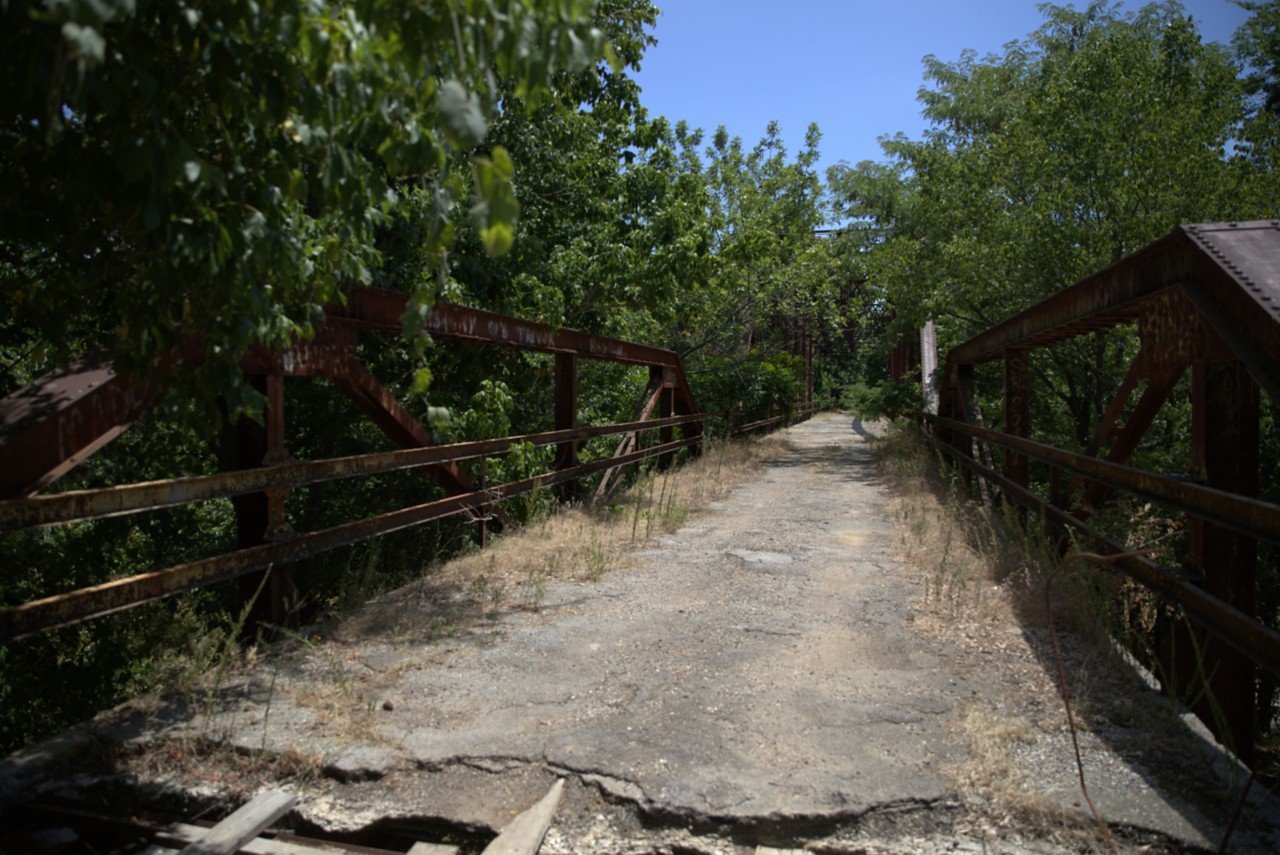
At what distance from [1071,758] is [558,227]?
29.3 feet

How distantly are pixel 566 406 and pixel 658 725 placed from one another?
205 inches

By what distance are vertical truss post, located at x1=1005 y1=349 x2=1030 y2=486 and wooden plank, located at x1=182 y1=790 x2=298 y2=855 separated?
6.15 metres

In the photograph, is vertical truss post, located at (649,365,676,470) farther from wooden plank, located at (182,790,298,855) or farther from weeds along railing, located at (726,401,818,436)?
wooden plank, located at (182,790,298,855)

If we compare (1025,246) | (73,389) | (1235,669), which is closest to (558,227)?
(1025,246)

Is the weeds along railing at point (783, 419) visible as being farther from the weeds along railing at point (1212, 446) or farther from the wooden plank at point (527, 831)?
the wooden plank at point (527, 831)

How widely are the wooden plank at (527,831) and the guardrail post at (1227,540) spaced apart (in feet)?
7.91

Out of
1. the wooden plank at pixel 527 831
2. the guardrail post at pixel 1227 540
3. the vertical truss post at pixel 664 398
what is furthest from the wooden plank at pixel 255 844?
the vertical truss post at pixel 664 398

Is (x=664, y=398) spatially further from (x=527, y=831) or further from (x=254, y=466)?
(x=527, y=831)

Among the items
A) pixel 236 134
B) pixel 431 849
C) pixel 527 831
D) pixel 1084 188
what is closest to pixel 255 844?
pixel 431 849

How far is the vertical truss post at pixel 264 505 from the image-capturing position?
439 cm

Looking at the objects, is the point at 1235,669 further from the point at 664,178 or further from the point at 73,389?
the point at 664,178

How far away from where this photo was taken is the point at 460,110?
170cm

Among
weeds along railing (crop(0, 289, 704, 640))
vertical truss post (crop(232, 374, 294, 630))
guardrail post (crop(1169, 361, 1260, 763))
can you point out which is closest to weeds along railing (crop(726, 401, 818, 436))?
weeds along railing (crop(0, 289, 704, 640))

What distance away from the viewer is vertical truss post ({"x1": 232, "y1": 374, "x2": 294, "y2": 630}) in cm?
439
